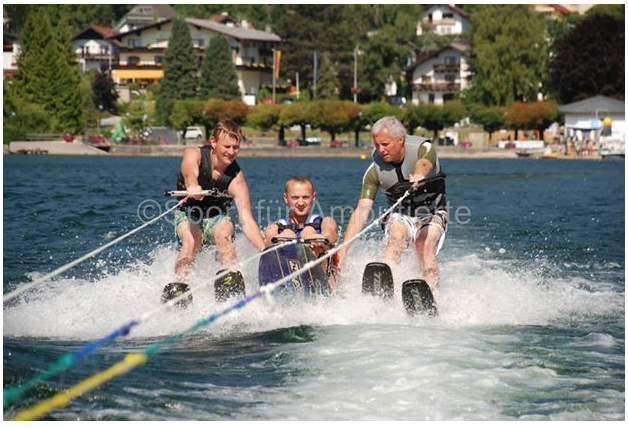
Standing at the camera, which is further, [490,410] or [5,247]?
[5,247]

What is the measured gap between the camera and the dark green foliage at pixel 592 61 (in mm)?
77000

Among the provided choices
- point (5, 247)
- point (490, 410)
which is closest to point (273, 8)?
point (5, 247)

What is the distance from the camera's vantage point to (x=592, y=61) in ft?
254

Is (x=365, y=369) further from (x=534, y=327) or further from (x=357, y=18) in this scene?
(x=357, y=18)

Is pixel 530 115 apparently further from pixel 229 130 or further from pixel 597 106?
pixel 229 130

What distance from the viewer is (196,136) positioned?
80.2 meters

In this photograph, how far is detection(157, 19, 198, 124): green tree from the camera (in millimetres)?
83938

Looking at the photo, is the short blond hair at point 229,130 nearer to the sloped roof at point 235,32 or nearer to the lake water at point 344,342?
the lake water at point 344,342

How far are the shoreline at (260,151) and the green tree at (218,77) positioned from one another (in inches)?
733

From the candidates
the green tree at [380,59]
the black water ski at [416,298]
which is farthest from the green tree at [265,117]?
the black water ski at [416,298]

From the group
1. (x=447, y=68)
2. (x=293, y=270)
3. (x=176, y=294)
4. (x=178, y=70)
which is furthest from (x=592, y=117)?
(x=176, y=294)

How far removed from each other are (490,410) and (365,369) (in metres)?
1.16

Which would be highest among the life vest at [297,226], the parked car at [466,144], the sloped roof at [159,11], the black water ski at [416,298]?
the sloped roof at [159,11]

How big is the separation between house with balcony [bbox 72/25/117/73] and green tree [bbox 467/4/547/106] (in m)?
41.1
